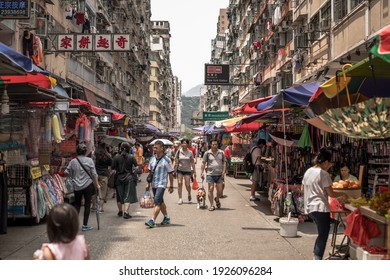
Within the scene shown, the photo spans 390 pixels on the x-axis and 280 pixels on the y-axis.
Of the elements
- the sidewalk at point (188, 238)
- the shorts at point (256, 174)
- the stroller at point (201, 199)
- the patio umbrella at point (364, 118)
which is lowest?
the sidewalk at point (188, 238)

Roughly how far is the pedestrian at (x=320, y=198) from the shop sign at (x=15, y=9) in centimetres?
889

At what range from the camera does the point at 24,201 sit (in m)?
10.3

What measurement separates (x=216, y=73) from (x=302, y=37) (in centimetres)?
1075

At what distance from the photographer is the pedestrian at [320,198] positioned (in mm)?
6906

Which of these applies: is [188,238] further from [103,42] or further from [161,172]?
[103,42]

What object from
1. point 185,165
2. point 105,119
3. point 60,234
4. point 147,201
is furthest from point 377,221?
point 105,119

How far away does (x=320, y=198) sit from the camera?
6.93m

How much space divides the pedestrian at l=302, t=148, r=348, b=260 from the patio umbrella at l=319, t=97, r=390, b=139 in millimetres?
487

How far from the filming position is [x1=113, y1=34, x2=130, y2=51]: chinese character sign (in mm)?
16844

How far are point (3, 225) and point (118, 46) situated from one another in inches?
387

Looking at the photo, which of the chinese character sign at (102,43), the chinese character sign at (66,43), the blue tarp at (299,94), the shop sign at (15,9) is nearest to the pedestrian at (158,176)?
the blue tarp at (299,94)

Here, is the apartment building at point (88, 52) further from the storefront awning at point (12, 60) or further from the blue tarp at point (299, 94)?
the blue tarp at point (299, 94)

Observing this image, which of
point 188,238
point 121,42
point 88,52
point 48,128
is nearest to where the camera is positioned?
point 188,238
